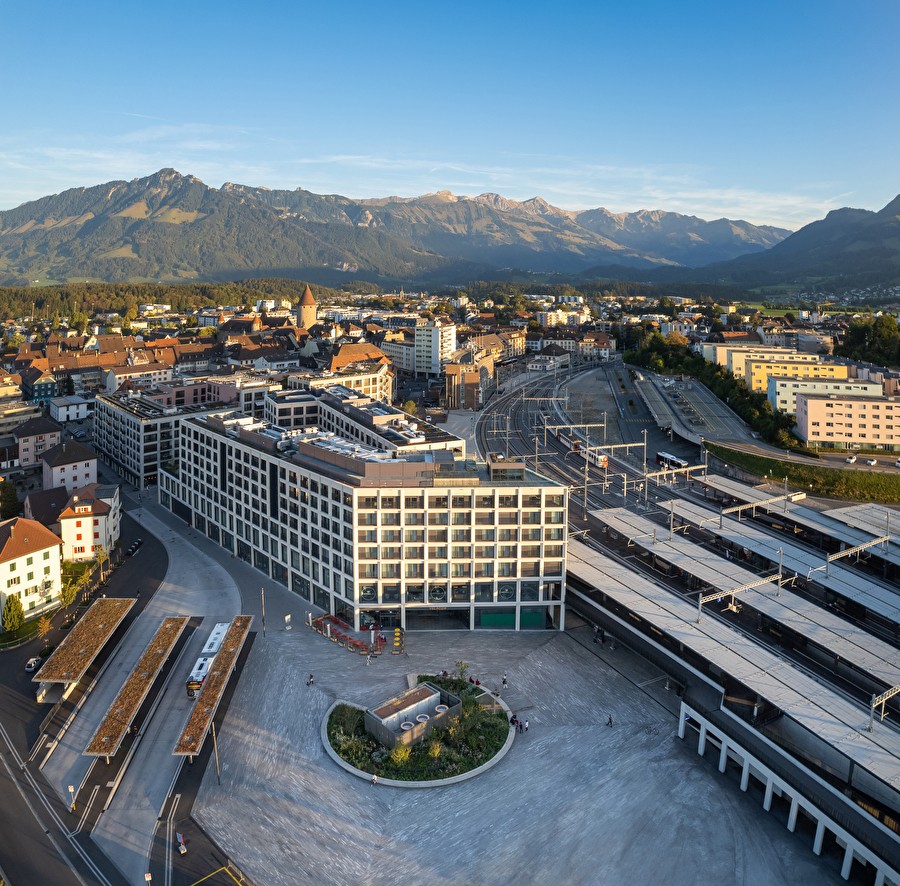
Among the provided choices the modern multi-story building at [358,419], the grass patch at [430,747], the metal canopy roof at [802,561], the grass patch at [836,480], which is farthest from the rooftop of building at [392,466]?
the grass patch at [836,480]

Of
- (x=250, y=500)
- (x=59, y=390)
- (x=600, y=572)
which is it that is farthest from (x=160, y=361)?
(x=600, y=572)

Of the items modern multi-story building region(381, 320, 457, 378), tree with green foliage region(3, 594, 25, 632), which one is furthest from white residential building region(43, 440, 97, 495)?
modern multi-story building region(381, 320, 457, 378)

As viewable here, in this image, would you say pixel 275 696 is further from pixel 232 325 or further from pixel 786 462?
pixel 232 325

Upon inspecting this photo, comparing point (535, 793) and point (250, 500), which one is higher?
point (250, 500)

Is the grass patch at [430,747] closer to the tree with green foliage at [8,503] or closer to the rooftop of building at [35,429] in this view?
the tree with green foliage at [8,503]

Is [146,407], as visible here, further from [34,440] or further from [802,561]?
[802,561]

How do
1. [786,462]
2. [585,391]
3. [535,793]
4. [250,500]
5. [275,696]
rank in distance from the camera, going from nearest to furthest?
[535,793] → [275,696] → [250,500] → [786,462] → [585,391]
